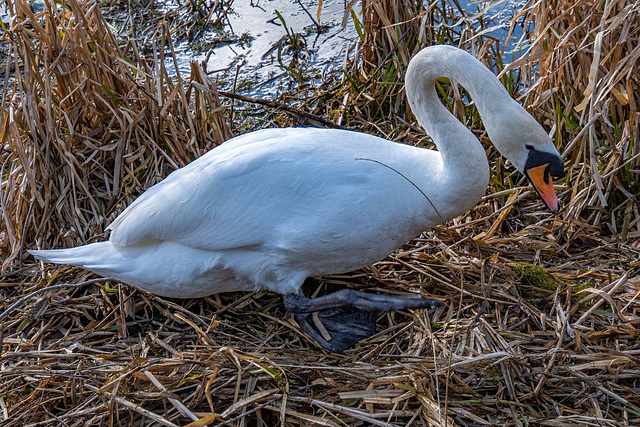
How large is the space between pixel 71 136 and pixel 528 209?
2538 mm

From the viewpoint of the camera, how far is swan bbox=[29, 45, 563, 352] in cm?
309

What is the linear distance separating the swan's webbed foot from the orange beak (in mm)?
685

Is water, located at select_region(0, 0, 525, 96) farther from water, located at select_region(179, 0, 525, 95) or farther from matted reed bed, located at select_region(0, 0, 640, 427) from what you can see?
matted reed bed, located at select_region(0, 0, 640, 427)

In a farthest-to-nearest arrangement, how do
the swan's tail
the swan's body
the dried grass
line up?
the dried grass → the swan's tail → the swan's body

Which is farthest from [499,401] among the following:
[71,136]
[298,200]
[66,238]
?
[71,136]

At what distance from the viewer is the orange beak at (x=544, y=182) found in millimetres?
3070

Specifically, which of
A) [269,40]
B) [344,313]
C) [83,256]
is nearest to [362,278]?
[344,313]

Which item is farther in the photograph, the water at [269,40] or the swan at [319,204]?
the water at [269,40]

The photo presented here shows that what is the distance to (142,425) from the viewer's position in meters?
2.88

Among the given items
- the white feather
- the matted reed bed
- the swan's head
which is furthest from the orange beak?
the matted reed bed

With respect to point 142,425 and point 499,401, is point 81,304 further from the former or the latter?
point 499,401

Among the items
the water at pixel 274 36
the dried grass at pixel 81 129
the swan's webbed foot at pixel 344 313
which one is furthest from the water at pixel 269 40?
the swan's webbed foot at pixel 344 313

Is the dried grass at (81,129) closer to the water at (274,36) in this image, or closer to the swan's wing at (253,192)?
the swan's wing at (253,192)

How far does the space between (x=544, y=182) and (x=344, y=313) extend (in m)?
1.10
